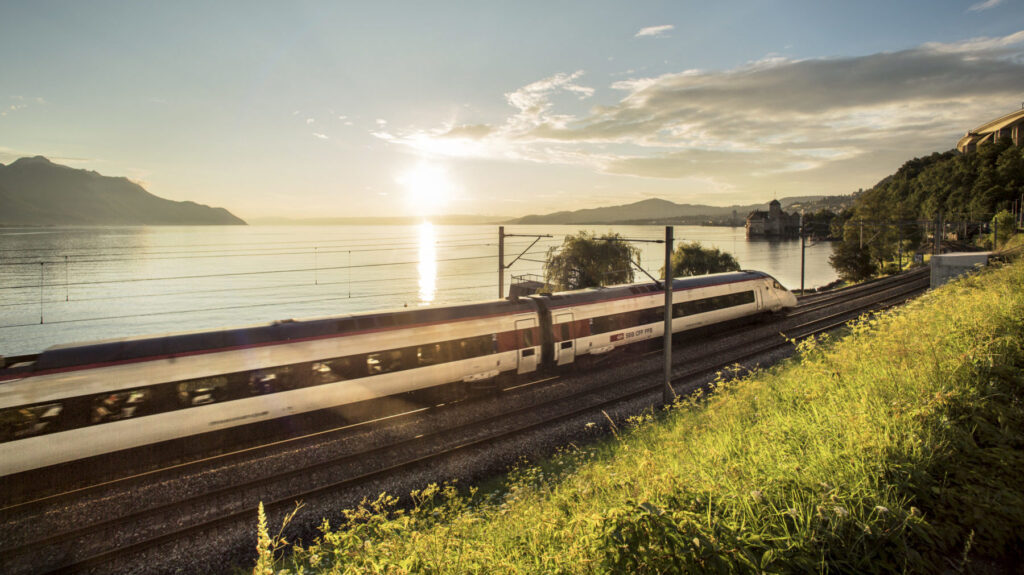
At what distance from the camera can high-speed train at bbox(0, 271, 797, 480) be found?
32.0ft

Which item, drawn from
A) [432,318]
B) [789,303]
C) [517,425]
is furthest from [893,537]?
[789,303]

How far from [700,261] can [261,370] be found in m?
62.0

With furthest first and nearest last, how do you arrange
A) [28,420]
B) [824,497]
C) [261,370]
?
1. [261,370]
2. [28,420]
3. [824,497]

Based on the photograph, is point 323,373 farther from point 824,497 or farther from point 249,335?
point 824,497

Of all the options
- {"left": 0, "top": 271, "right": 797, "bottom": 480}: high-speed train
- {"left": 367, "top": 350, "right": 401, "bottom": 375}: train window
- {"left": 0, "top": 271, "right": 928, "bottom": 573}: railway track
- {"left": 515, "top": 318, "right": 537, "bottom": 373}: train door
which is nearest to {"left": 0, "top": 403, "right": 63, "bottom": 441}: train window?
{"left": 0, "top": 271, "right": 797, "bottom": 480}: high-speed train

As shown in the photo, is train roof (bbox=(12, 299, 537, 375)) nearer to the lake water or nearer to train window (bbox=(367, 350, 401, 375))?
train window (bbox=(367, 350, 401, 375))

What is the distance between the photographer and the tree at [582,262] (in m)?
52.4

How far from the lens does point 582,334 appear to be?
58.3ft

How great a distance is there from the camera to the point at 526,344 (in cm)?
1623

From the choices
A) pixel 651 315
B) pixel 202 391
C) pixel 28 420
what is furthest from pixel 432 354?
pixel 651 315

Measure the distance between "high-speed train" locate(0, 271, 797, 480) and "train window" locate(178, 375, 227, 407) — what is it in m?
0.02

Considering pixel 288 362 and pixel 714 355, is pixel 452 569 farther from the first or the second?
pixel 714 355

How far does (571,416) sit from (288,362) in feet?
27.7

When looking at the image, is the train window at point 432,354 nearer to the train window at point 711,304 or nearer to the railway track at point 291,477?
the railway track at point 291,477
